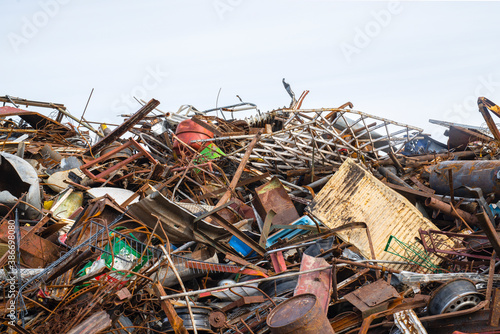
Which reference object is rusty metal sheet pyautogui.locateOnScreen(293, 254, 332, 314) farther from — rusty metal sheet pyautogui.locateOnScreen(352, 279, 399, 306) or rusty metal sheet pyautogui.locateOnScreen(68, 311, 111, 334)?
rusty metal sheet pyautogui.locateOnScreen(68, 311, 111, 334)

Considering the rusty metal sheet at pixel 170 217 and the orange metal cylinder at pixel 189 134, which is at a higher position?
the orange metal cylinder at pixel 189 134

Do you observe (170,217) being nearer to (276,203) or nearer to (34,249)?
(34,249)

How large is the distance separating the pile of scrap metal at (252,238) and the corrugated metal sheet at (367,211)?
0.7 inches

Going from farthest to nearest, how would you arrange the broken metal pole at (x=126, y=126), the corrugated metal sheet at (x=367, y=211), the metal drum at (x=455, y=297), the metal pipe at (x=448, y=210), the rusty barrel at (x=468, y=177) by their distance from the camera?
the broken metal pole at (x=126, y=126) < the rusty barrel at (x=468, y=177) < the metal pipe at (x=448, y=210) < the corrugated metal sheet at (x=367, y=211) < the metal drum at (x=455, y=297)

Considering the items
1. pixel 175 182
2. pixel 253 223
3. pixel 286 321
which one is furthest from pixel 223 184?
pixel 286 321

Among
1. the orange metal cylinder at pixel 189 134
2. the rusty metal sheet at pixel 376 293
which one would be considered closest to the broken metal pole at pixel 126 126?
the orange metal cylinder at pixel 189 134

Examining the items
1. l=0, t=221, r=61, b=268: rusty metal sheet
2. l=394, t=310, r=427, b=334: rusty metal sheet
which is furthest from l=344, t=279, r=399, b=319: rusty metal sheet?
l=0, t=221, r=61, b=268: rusty metal sheet

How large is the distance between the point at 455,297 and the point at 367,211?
2.15 meters

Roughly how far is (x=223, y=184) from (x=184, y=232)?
8.12ft

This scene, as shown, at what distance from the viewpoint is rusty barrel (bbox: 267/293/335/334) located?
2.95 meters

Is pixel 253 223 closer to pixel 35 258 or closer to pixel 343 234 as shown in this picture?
pixel 343 234

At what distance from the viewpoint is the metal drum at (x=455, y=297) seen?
3514 mm

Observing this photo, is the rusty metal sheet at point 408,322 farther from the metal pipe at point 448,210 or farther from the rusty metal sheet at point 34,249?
the rusty metal sheet at point 34,249

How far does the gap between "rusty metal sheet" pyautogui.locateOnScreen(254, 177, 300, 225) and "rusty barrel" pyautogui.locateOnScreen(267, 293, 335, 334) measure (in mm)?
2480
